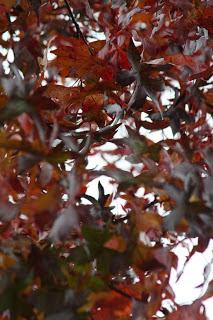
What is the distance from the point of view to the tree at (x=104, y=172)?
0.41 m

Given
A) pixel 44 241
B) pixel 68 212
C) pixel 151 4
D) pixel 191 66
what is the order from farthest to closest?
pixel 151 4
pixel 191 66
pixel 44 241
pixel 68 212

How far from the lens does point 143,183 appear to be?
446 mm

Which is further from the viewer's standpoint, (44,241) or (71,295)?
(44,241)

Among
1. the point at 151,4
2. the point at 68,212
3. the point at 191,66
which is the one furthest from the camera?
the point at 151,4

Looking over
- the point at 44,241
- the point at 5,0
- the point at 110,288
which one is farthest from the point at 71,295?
the point at 5,0

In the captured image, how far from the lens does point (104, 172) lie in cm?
46

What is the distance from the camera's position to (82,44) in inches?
28.0

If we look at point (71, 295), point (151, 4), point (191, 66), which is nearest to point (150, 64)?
point (191, 66)

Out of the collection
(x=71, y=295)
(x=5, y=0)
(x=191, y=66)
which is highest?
(x=5, y=0)

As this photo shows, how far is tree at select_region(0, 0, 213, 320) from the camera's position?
0.41m

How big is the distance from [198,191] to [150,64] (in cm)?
22

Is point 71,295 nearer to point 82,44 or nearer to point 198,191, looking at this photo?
point 198,191

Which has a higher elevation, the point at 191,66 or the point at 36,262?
the point at 191,66

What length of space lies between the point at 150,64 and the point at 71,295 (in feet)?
1.02
